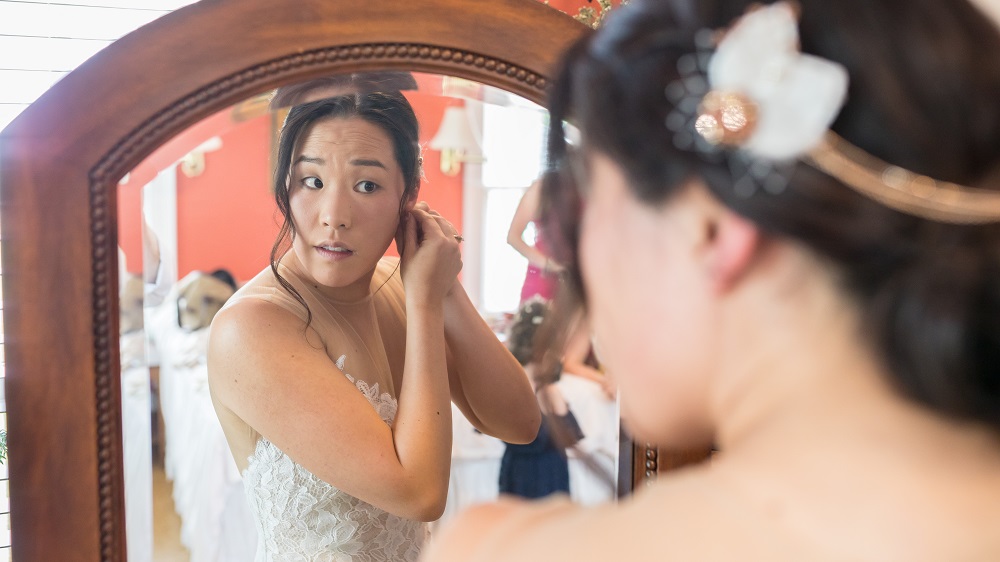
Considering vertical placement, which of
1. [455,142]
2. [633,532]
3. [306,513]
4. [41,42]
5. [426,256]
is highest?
[41,42]

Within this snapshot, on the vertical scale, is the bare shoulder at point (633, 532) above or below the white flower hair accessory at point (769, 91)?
below

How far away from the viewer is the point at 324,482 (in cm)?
73

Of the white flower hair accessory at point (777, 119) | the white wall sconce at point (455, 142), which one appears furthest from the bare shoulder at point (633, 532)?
the white wall sconce at point (455, 142)

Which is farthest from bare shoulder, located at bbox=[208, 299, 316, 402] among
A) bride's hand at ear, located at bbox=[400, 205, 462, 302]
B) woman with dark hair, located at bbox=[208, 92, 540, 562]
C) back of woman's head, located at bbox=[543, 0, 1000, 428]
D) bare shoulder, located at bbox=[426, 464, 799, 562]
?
back of woman's head, located at bbox=[543, 0, 1000, 428]

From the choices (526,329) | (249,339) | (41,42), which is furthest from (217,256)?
(41,42)

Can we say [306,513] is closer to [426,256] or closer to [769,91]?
[426,256]

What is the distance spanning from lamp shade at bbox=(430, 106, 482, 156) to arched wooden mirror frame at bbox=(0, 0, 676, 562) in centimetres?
4

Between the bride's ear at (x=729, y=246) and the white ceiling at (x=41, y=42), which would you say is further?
the white ceiling at (x=41, y=42)

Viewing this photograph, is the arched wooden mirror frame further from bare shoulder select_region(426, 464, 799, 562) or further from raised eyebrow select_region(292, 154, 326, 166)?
bare shoulder select_region(426, 464, 799, 562)

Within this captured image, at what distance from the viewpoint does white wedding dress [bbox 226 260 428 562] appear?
0.73 m

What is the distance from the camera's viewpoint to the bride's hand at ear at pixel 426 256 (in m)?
0.76

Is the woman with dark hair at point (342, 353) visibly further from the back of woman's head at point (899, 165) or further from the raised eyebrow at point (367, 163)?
the back of woman's head at point (899, 165)

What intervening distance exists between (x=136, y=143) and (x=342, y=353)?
0.79ft

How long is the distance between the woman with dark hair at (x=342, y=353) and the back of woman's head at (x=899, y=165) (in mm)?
387
